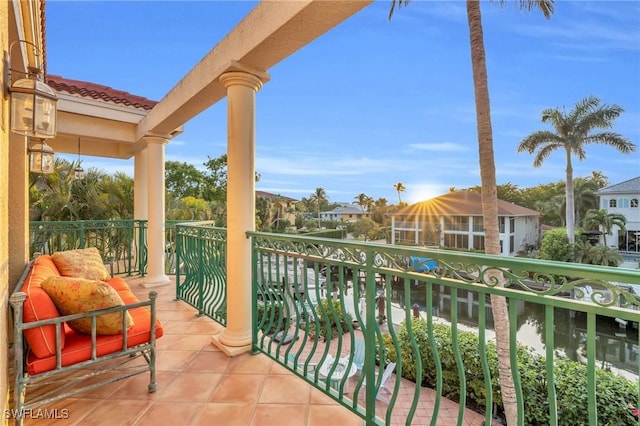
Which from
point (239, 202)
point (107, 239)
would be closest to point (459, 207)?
point (107, 239)

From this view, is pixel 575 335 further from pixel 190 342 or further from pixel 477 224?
pixel 190 342

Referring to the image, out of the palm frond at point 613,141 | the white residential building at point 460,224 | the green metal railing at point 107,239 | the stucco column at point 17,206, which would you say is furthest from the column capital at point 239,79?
the white residential building at point 460,224

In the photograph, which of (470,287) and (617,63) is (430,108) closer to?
(617,63)

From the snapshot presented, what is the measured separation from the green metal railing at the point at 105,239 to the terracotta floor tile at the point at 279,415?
4.94 meters

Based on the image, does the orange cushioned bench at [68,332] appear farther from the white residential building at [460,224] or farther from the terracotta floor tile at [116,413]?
the white residential building at [460,224]

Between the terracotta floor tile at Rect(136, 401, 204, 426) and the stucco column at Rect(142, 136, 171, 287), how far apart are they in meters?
3.45

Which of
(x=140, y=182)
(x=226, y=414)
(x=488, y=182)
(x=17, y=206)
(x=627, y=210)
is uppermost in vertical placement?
(x=140, y=182)

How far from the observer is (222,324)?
3.35 meters

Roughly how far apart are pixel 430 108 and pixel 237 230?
92.0 feet

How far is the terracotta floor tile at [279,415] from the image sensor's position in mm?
1873

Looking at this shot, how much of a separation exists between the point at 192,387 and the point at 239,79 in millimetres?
2582

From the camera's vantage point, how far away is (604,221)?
21.2m

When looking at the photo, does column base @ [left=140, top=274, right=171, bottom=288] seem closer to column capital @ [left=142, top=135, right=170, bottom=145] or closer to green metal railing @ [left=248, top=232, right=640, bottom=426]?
column capital @ [left=142, top=135, right=170, bottom=145]

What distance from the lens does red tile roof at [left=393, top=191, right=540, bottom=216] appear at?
81.9 feet
